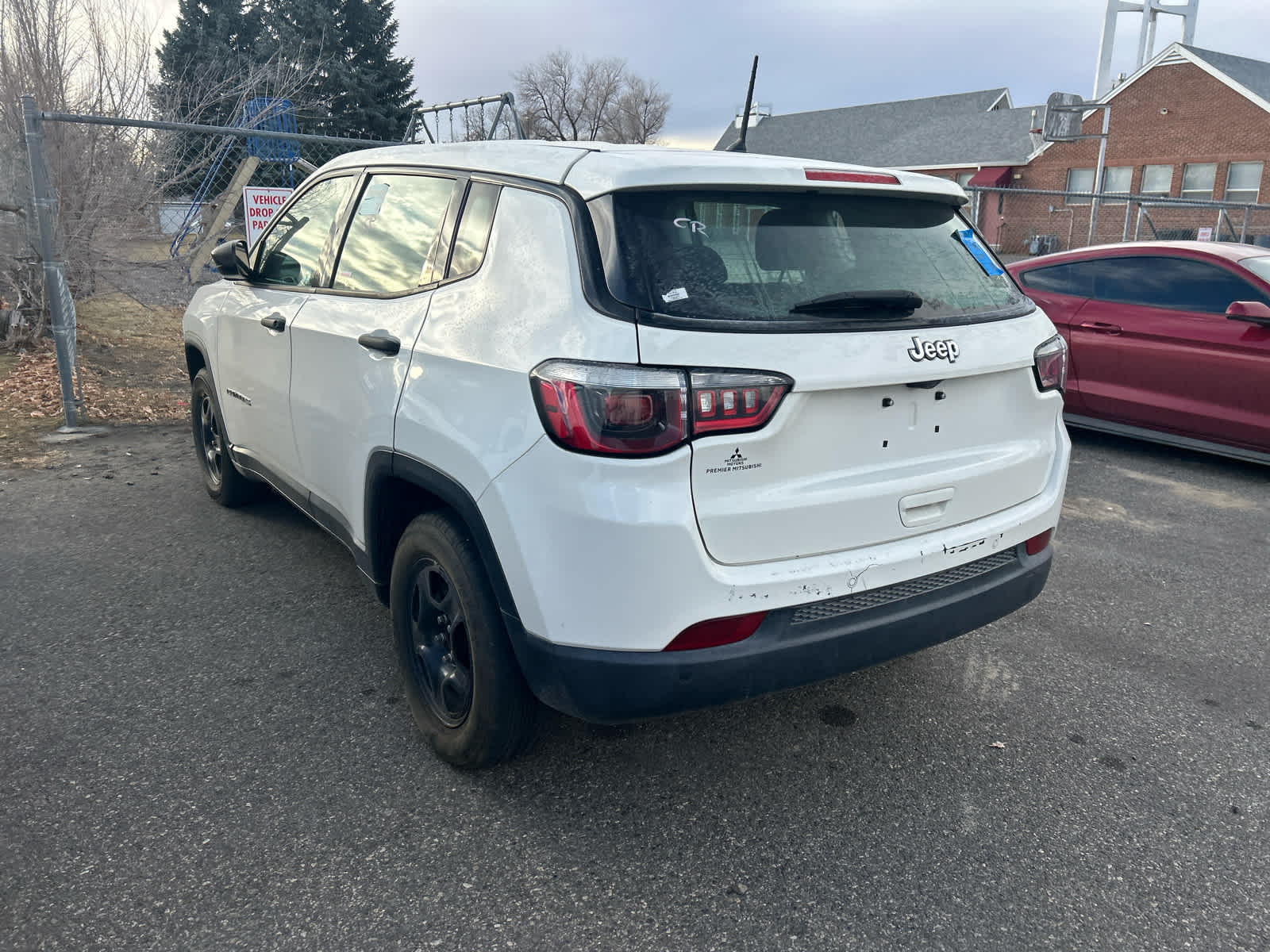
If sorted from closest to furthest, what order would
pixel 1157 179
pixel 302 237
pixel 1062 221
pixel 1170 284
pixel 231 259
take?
pixel 302 237 → pixel 231 259 → pixel 1170 284 → pixel 1157 179 → pixel 1062 221

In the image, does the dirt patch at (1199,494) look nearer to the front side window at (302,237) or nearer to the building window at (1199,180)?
the front side window at (302,237)

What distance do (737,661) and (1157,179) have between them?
135ft

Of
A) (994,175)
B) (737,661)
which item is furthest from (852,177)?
(994,175)

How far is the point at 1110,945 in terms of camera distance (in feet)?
7.38

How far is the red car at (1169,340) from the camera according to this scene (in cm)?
616

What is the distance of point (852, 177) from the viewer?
2732mm

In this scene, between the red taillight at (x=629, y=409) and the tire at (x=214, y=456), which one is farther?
the tire at (x=214, y=456)

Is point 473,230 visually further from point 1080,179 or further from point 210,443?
point 1080,179

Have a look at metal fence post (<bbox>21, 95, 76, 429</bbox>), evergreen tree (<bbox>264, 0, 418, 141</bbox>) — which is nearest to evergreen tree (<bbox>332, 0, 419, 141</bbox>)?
evergreen tree (<bbox>264, 0, 418, 141</bbox>)

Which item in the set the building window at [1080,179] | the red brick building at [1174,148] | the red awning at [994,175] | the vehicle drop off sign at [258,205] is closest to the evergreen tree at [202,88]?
the vehicle drop off sign at [258,205]

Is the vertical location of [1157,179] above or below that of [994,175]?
below

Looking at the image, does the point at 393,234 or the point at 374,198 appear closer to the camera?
the point at 393,234

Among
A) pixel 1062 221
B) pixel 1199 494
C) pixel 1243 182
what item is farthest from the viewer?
pixel 1062 221

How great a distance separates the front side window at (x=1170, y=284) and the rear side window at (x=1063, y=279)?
0.06 metres
